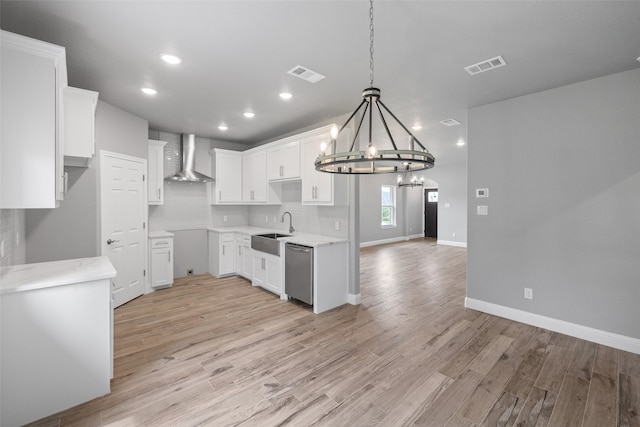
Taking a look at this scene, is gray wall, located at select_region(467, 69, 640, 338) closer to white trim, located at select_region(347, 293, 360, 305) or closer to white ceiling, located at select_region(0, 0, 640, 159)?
white ceiling, located at select_region(0, 0, 640, 159)

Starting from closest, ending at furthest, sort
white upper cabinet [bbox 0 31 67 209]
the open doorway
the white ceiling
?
white upper cabinet [bbox 0 31 67 209], the white ceiling, the open doorway

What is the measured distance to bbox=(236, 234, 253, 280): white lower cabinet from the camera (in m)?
5.21

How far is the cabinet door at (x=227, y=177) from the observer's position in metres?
5.73

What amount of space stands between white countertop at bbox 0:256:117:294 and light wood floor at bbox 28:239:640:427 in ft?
3.10

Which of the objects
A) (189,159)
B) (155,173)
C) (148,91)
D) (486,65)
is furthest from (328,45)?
(189,159)

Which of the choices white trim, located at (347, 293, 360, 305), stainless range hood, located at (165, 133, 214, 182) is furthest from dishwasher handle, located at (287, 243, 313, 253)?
stainless range hood, located at (165, 133, 214, 182)

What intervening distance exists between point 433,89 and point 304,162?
2.02m

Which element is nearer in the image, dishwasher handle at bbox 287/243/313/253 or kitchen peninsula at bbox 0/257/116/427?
kitchen peninsula at bbox 0/257/116/427

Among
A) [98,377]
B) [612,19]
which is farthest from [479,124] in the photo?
[98,377]

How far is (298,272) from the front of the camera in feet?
13.2

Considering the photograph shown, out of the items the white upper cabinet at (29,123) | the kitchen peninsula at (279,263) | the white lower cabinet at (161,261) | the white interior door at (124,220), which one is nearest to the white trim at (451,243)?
the kitchen peninsula at (279,263)

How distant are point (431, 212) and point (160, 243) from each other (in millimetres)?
10341

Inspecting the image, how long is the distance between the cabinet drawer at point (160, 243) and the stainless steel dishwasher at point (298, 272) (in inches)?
86.5

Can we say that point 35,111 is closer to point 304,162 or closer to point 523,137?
point 304,162
